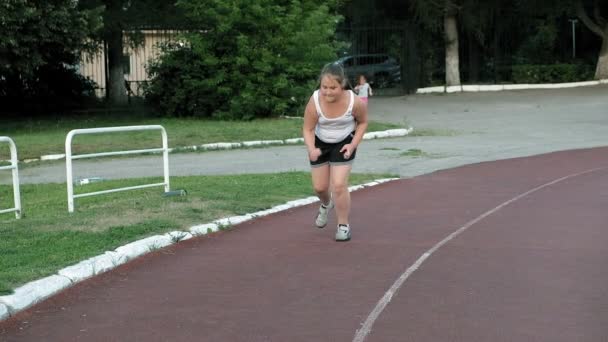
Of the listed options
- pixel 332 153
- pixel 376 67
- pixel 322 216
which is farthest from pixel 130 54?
pixel 332 153

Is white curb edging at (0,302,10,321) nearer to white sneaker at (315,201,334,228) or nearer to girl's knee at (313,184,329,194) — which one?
girl's knee at (313,184,329,194)

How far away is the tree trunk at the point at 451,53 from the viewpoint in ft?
134

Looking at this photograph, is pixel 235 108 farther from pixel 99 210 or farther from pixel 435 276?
pixel 435 276

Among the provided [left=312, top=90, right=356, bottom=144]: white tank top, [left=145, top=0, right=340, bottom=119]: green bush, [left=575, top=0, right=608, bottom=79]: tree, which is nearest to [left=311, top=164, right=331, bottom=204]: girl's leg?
[left=312, top=90, right=356, bottom=144]: white tank top

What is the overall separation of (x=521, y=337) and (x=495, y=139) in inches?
685

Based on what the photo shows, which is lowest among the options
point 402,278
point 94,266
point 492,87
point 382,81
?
point 402,278

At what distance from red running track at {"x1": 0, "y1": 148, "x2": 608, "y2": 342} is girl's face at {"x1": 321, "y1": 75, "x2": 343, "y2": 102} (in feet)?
4.89

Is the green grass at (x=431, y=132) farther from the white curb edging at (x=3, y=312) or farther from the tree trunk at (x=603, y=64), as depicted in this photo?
the white curb edging at (x=3, y=312)

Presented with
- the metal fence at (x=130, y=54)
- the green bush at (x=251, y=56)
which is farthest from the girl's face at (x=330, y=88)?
the metal fence at (x=130, y=54)

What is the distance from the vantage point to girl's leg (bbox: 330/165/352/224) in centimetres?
973

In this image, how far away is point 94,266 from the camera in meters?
8.33

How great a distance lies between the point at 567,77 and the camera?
136ft

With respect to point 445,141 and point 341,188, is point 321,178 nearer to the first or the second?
point 341,188

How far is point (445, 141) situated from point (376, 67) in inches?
736
